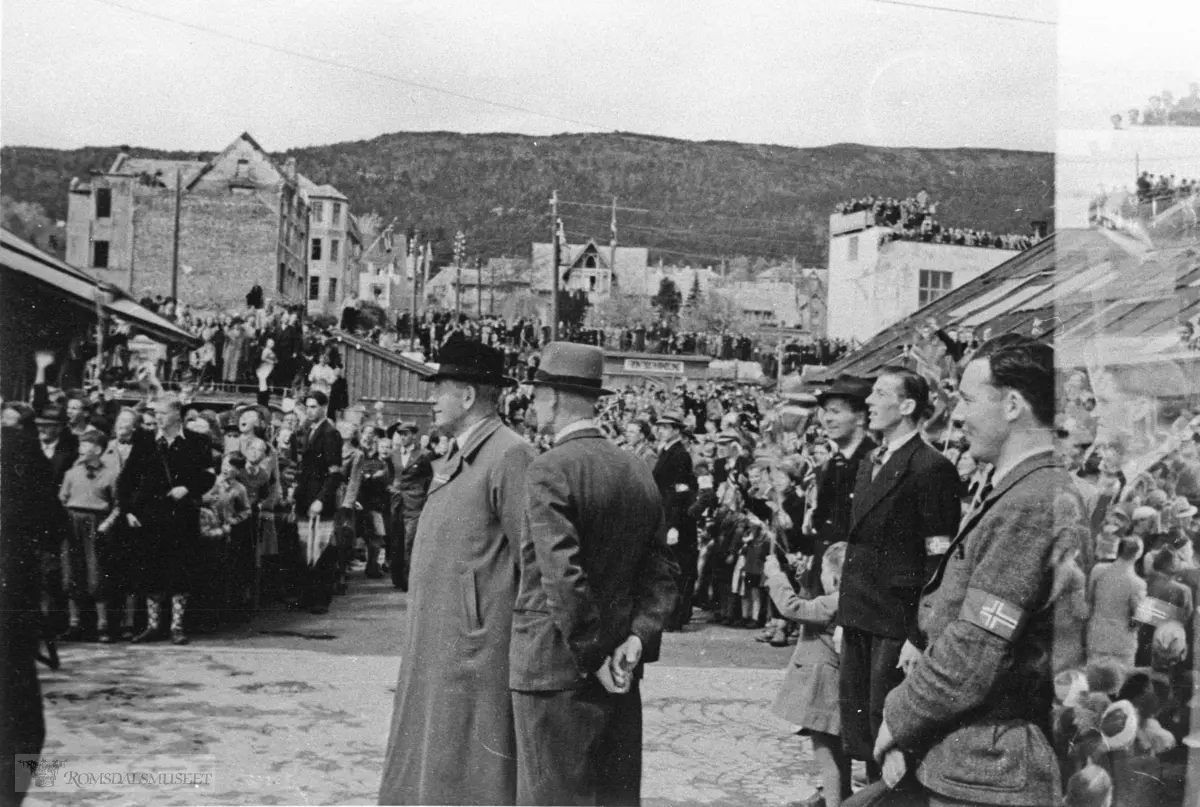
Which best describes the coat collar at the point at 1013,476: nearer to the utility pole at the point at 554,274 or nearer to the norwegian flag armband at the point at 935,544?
the norwegian flag armband at the point at 935,544

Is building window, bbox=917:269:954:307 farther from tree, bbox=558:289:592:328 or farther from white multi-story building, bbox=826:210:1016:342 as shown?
tree, bbox=558:289:592:328

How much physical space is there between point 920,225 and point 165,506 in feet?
Result: 13.2

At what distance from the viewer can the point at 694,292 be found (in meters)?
5.84

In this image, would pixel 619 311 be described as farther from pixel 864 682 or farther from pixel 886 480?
pixel 864 682

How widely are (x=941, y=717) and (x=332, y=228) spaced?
3701mm

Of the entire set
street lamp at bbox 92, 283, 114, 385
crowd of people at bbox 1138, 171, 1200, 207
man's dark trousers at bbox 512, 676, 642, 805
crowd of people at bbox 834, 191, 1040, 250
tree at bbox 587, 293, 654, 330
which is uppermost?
crowd of people at bbox 1138, 171, 1200, 207

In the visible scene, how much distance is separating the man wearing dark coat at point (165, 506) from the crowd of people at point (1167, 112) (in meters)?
4.71

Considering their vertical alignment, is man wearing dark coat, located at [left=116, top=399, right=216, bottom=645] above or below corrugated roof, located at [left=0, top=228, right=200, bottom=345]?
below

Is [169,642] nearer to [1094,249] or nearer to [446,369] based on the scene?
[446,369]

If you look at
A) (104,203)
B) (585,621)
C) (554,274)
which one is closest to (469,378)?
(585,621)

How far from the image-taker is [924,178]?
5.60 metres

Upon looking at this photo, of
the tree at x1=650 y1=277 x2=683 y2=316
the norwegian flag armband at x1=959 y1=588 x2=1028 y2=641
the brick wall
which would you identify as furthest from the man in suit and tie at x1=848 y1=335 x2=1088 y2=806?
the brick wall

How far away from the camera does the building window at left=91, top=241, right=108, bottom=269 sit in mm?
5117

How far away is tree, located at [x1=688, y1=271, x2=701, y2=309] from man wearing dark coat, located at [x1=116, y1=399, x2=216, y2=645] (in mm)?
2547
